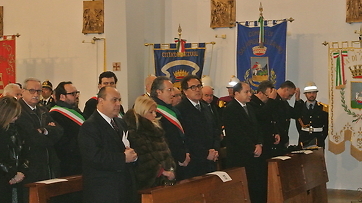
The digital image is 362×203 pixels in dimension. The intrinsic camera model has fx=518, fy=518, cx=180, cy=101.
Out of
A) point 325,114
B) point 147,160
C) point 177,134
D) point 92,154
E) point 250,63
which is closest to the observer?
point 92,154

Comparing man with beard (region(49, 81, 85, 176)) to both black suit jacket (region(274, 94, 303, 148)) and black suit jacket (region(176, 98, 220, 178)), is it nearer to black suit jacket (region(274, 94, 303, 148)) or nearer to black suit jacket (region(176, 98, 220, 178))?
black suit jacket (region(176, 98, 220, 178))

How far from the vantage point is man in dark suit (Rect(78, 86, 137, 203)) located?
12.7 ft

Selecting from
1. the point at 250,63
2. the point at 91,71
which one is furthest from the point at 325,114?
the point at 91,71

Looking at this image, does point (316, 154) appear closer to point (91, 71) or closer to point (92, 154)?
point (92, 154)

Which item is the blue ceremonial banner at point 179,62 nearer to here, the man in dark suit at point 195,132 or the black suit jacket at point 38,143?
the man in dark suit at point 195,132

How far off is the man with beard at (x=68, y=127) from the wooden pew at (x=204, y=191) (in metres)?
1.56

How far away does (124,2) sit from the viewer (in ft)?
32.8

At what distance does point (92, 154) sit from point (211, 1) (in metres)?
6.93

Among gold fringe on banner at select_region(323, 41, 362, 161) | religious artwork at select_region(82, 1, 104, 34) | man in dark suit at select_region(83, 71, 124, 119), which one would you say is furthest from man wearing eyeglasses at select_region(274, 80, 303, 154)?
religious artwork at select_region(82, 1, 104, 34)

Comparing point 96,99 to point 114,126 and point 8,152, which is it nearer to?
point 8,152

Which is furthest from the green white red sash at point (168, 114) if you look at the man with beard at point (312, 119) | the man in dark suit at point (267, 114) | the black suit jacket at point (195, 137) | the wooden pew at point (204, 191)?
the man with beard at point (312, 119)

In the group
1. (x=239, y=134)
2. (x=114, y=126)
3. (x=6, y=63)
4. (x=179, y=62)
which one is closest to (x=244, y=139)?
(x=239, y=134)

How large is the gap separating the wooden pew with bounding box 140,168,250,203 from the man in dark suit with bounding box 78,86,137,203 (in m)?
0.30

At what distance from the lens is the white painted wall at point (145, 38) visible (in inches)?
373
